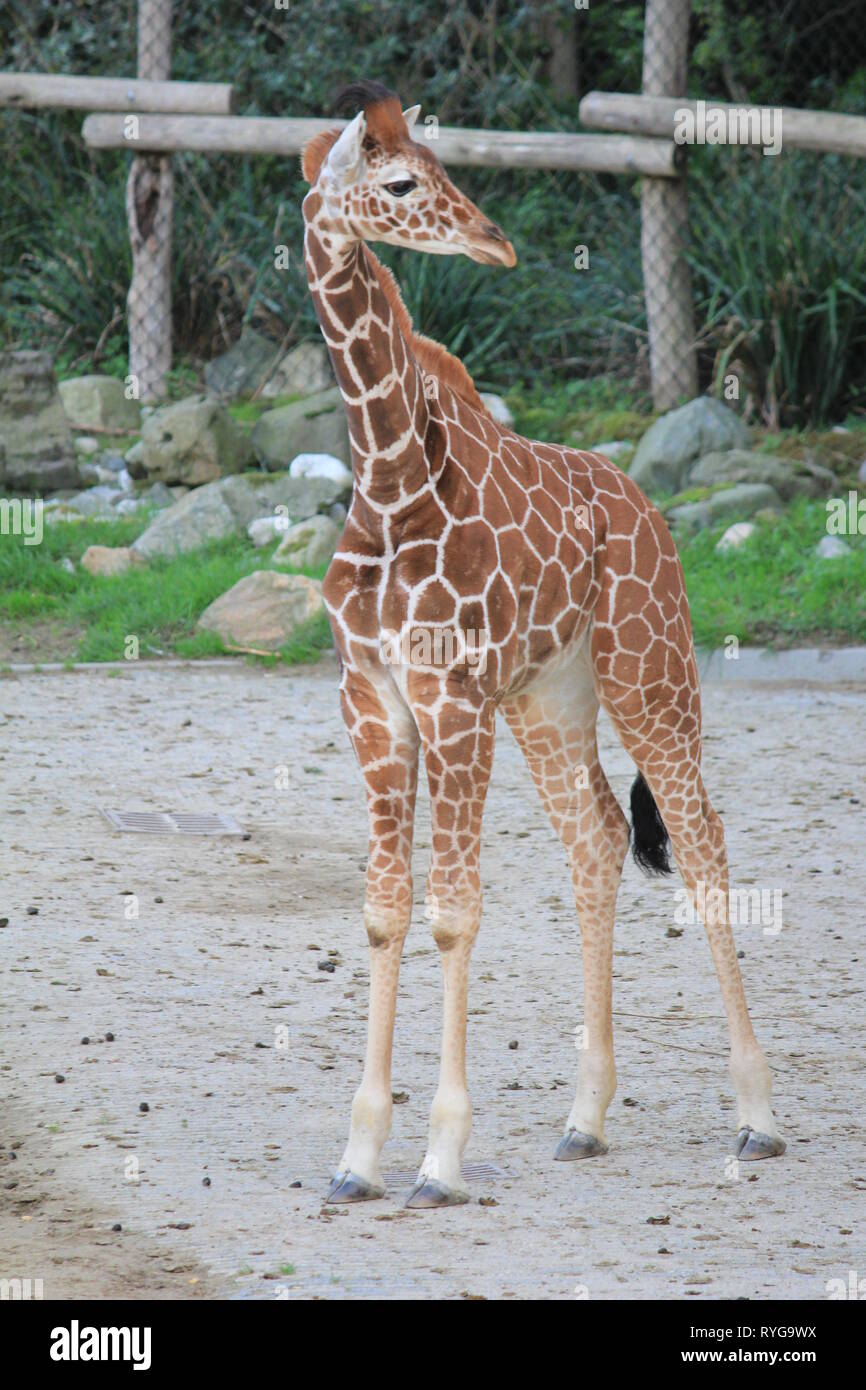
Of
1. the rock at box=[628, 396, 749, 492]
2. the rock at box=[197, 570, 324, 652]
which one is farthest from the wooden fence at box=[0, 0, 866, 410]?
the rock at box=[197, 570, 324, 652]

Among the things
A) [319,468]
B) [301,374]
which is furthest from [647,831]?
[301,374]

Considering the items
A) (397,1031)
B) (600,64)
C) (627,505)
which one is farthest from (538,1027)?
(600,64)

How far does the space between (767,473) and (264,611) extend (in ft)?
12.0

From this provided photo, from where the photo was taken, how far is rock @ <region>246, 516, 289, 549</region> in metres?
10.8

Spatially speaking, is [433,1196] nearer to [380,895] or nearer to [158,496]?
[380,895]

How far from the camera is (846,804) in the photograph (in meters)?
7.18

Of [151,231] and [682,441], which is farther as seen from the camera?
[151,231]

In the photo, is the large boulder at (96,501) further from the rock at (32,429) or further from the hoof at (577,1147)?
the hoof at (577,1147)

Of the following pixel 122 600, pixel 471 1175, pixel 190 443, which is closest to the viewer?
pixel 471 1175

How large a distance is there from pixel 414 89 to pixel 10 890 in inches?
464

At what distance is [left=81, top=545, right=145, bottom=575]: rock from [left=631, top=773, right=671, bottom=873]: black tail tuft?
240 inches

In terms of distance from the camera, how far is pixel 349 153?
3758 mm

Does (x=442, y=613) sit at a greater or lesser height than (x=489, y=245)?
lesser

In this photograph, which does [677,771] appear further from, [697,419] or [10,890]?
[697,419]
